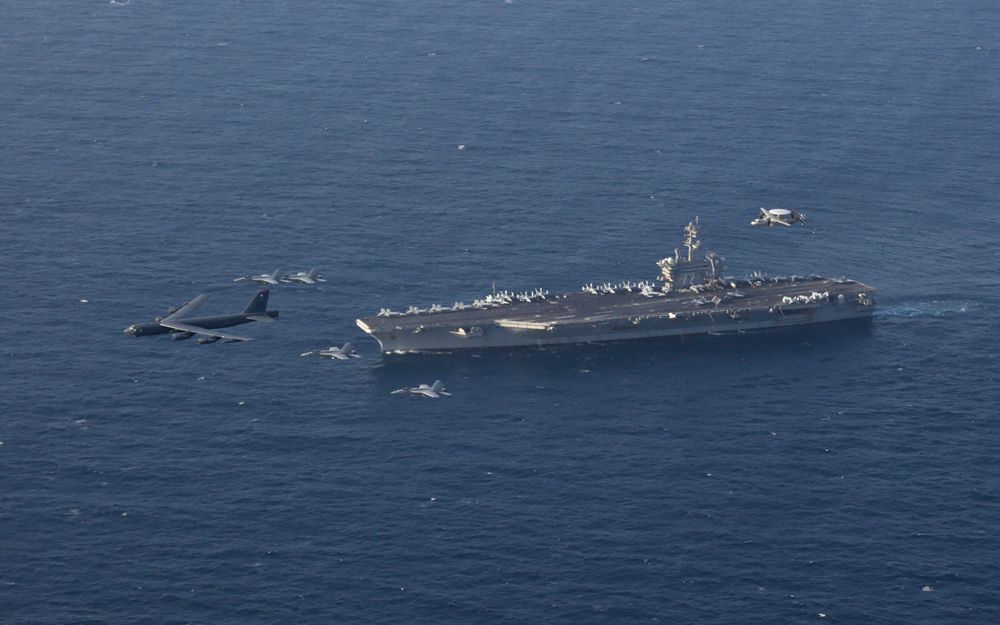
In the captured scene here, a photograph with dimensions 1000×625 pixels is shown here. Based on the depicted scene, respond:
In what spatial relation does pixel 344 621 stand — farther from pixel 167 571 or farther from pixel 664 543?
pixel 664 543

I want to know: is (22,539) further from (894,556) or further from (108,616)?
(894,556)

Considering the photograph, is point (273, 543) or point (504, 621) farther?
point (273, 543)

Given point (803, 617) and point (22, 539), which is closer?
point (803, 617)

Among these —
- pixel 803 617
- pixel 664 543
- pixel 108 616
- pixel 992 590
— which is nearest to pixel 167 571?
pixel 108 616

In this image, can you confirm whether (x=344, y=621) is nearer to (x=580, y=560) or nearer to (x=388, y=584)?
(x=388, y=584)

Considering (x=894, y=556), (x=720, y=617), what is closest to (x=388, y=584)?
(x=720, y=617)

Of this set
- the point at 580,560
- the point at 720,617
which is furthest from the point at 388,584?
the point at 720,617

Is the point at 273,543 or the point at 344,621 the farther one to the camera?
the point at 273,543
